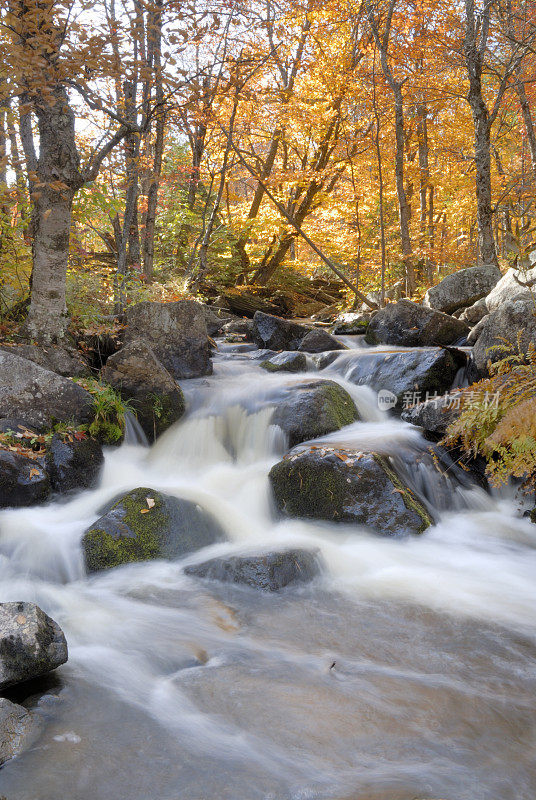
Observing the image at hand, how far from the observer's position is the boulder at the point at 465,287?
11.4m

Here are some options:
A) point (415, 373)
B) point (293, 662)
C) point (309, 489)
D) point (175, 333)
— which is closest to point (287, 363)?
point (175, 333)

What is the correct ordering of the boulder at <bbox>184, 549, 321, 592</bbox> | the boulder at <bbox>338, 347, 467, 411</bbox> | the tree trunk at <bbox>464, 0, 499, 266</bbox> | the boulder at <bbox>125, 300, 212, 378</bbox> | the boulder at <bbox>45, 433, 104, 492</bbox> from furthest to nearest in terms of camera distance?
the tree trunk at <bbox>464, 0, 499, 266</bbox>
the boulder at <bbox>125, 300, 212, 378</bbox>
the boulder at <bbox>338, 347, 467, 411</bbox>
the boulder at <bbox>45, 433, 104, 492</bbox>
the boulder at <bbox>184, 549, 321, 592</bbox>

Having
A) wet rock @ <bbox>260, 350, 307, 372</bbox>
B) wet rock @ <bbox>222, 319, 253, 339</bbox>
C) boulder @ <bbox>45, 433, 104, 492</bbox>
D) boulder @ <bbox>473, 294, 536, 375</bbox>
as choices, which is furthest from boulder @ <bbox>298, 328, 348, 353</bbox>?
boulder @ <bbox>45, 433, 104, 492</bbox>

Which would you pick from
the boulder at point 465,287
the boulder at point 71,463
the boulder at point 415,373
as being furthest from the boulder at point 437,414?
the boulder at point 465,287

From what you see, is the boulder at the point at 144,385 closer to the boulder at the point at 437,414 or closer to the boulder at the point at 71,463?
the boulder at the point at 71,463

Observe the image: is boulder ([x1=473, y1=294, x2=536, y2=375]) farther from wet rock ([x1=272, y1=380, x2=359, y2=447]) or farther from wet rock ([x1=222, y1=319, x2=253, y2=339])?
wet rock ([x1=222, y1=319, x2=253, y2=339])

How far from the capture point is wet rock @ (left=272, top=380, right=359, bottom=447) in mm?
6852

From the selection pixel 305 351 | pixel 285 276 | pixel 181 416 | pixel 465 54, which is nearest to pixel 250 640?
pixel 181 416

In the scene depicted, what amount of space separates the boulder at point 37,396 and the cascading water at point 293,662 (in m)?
0.88

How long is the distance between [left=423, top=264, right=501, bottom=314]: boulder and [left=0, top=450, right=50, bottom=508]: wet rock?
31.2 ft

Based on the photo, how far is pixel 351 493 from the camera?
5.29m

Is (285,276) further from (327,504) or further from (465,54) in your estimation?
(327,504)

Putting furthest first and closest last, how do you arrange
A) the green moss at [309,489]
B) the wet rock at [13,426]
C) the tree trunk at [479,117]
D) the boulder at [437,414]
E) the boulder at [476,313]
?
the tree trunk at [479,117]
the boulder at [476,313]
the boulder at [437,414]
the wet rock at [13,426]
the green moss at [309,489]

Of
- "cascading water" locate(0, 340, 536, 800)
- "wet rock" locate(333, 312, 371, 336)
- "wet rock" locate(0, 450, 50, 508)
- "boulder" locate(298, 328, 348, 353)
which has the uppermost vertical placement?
"wet rock" locate(333, 312, 371, 336)
